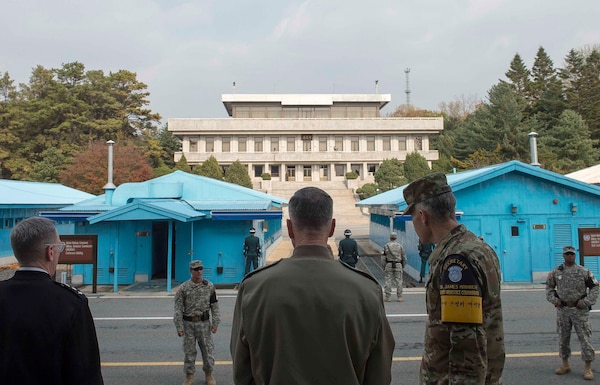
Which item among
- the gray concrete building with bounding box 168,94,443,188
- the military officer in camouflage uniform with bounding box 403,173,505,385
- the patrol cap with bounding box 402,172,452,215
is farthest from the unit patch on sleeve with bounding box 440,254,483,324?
the gray concrete building with bounding box 168,94,443,188

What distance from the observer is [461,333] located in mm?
2627

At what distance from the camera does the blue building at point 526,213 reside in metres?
15.8

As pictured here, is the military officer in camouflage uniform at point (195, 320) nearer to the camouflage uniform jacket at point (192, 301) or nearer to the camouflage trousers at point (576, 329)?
the camouflage uniform jacket at point (192, 301)

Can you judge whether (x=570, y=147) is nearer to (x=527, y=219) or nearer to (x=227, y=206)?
(x=527, y=219)

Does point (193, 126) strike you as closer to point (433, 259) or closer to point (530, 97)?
point (530, 97)

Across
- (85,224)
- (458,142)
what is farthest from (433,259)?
(458,142)

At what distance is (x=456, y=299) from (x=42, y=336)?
8.54ft

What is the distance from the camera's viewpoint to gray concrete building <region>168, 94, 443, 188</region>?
2601 inches

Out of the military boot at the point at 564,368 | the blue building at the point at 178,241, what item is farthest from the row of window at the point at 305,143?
the military boot at the point at 564,368

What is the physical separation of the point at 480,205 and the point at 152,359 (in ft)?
43.3

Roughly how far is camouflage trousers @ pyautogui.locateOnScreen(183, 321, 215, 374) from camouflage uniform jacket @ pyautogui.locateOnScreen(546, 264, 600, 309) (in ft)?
17.7

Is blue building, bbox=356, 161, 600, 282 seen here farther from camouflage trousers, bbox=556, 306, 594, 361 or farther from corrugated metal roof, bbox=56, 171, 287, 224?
camouflage trousers, bbox=556, 306, 594, 361

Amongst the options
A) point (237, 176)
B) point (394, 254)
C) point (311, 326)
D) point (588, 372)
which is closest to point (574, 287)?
point (588, 372)

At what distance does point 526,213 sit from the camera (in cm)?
1603
